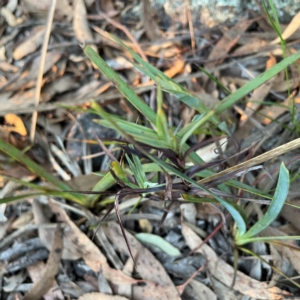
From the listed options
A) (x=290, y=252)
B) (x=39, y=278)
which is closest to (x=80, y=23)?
(x=39, y=278)

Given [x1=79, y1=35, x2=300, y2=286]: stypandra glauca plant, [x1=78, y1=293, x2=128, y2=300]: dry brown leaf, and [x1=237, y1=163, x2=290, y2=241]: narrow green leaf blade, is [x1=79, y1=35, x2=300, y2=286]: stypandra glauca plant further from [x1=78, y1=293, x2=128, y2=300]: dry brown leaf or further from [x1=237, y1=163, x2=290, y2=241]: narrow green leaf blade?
[x1=78, y1=293, x2=128, y2=300]: dry brown leaf

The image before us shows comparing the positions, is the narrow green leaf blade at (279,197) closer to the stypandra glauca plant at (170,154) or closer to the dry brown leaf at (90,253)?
the stypandra glauca plant at (170,154)

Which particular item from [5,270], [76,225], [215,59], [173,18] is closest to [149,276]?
[76,225]

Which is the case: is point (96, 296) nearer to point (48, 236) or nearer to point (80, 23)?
point (48, 236)

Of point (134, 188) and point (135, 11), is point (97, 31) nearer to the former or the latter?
point (135, 11)

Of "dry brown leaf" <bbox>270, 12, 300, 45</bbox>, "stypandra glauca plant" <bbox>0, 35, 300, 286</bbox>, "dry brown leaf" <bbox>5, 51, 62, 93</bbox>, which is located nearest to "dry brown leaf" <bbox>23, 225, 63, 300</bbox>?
"stypandra glauca plant" <bbox>0, 35, 300, 286</bbox>

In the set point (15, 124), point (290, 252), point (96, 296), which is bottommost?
point (96, 296)
